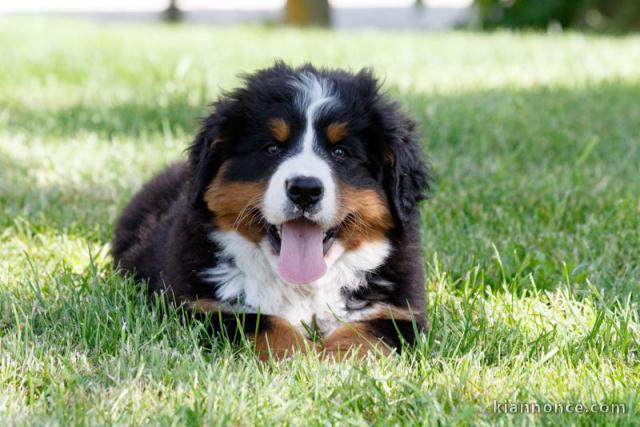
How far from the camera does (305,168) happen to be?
11.2ft

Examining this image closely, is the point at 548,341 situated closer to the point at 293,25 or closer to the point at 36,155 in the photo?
the point at 36,155

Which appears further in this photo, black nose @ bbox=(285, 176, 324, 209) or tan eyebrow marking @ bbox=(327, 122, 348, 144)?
tan eyebrow marking @ bbox=(327, 122, 348, 144)

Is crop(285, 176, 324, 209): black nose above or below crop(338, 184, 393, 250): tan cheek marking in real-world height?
above

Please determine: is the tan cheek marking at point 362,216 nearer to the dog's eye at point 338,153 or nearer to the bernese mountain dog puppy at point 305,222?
the bernese mountain dog puppy at point 305,222

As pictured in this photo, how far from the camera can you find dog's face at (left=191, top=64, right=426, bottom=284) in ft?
11.4

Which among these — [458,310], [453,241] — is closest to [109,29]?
[453,241]

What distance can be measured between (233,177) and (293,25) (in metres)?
13.5

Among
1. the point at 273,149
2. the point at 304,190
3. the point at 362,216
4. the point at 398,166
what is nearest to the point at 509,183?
the point at 398,166

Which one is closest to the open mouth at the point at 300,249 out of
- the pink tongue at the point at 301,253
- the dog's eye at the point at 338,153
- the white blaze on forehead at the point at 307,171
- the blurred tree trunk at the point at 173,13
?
the pink tongue at the point at 301,253

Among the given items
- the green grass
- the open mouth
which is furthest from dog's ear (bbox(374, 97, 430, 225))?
the green grass

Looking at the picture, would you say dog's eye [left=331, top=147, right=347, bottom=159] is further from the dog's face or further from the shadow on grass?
the shadow on grass

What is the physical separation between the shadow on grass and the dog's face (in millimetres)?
734

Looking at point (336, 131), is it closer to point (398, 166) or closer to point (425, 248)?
point (398, 166)

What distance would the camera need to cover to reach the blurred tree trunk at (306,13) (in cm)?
1709
